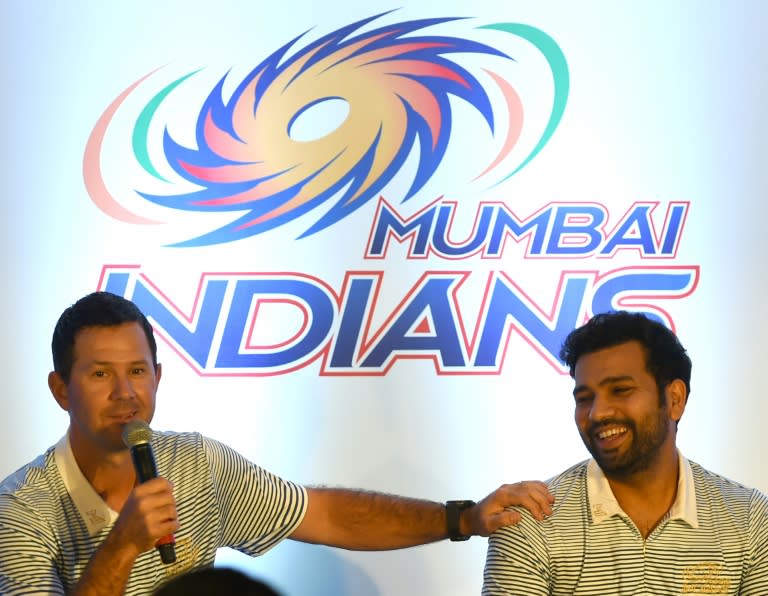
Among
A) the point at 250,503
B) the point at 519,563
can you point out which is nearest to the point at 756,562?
the point at 519,563

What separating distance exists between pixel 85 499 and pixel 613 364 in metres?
1.39

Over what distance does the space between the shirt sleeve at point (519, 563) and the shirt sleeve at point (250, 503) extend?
61cm

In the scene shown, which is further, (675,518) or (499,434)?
(499,434)

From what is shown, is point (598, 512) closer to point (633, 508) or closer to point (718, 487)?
point (633, 508)

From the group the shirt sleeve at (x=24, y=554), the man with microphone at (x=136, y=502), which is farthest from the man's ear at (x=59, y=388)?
the shirt sleeve at (x=24, y=554)

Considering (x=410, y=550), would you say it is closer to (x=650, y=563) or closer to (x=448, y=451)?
(x=448, y=451)

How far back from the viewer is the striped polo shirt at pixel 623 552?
2.93 meters

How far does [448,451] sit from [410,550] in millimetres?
352

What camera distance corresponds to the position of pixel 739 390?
3.96m

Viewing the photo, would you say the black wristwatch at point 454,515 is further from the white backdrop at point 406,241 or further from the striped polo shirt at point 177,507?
the white backdrop at point 406,241

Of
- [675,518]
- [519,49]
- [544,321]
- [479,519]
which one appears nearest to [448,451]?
[544,321]

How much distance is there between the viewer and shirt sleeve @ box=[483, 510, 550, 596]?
2908 millimetres

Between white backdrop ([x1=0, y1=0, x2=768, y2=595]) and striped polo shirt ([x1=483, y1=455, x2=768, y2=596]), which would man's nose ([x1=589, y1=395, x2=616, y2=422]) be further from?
white backdrop ([x1=0, y1=0, x2=768, y2=595])

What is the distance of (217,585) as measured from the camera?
1502 mm
